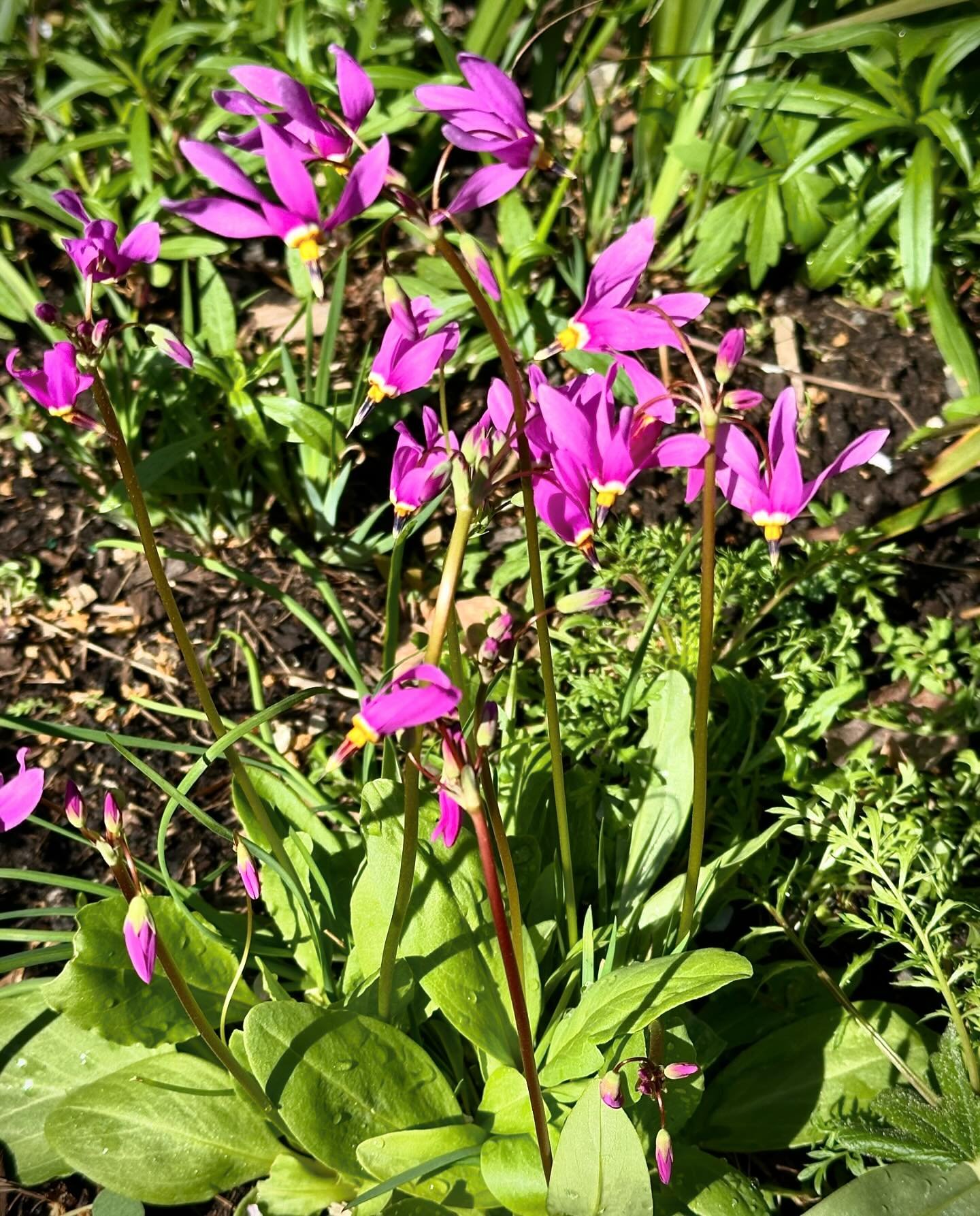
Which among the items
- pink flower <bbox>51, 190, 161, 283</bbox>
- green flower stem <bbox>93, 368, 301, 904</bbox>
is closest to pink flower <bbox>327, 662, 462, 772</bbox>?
green flower stem <bbox>93, 368, 301, 904</bbox>

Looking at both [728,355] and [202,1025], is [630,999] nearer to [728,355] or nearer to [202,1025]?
[202,1025]

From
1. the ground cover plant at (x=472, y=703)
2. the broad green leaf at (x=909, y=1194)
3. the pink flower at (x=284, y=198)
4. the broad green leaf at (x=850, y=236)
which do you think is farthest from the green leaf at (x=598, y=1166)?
the broad green leaf at (x=850, y=236)

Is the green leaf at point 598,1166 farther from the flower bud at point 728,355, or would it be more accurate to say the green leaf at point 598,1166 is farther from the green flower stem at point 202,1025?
the flower bud at point 728,355

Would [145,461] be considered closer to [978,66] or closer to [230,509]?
[230,509]

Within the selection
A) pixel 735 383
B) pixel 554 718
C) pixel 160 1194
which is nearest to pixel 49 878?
pixel 160 1194

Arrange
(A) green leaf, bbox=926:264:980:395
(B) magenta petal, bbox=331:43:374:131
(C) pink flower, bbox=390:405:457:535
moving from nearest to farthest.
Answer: (B) magenta petal, bbox=331:43:374:131 → (C) pink flower, bbox=390:405:457:535 → (A) green leaf, bbox=926:264:980:395

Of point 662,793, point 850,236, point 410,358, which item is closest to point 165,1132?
point 662,793

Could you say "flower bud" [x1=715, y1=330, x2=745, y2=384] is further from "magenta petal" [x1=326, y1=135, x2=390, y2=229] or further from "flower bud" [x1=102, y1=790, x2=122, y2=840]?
"flower bud" [x1=102, y1=790, x2=122, y2=840]

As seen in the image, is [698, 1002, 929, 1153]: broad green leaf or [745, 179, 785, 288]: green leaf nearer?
[698, 1002, 929, 1153]: broad green leaf
